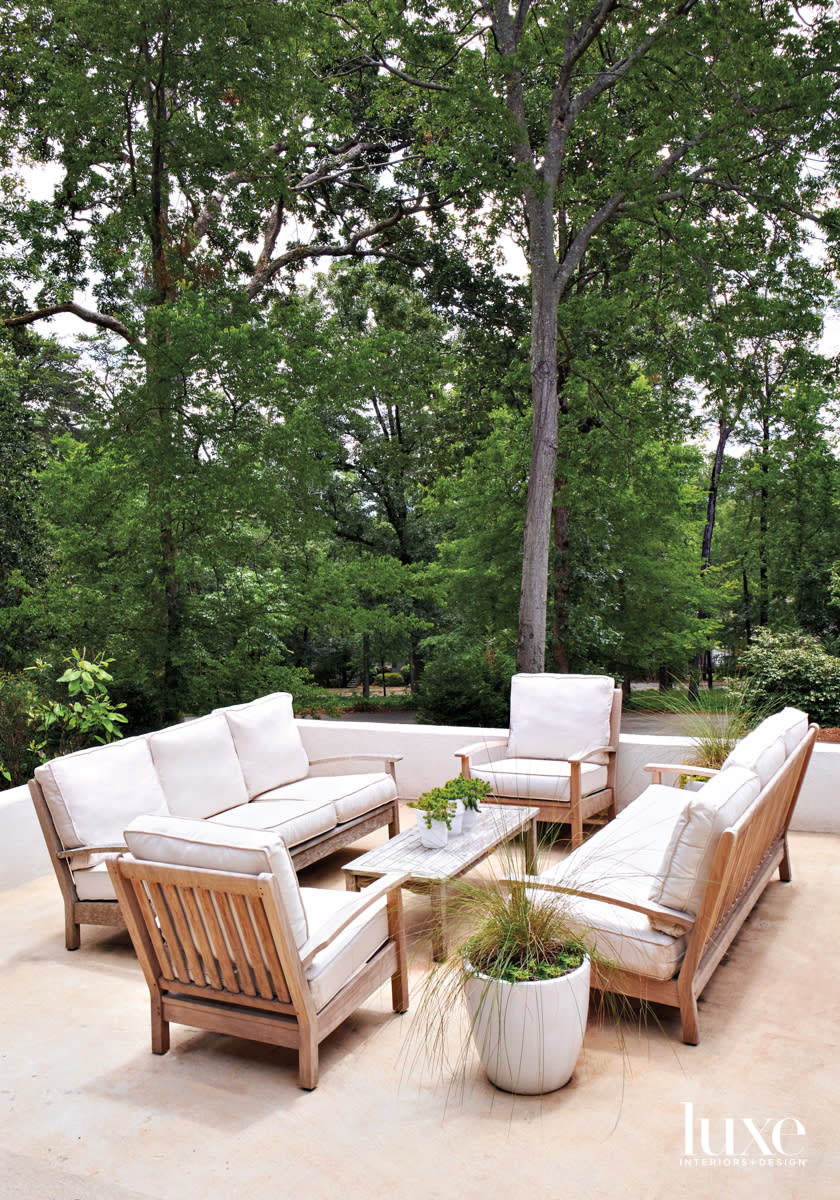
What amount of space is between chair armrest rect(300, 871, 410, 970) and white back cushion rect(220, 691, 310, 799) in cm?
177

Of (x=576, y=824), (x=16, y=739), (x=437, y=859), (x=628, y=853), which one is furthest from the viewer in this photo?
(x=16, y=739)

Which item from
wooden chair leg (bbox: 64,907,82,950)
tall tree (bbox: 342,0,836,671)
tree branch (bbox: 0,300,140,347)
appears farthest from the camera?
tree branch (bbox: 0,300,140,347)

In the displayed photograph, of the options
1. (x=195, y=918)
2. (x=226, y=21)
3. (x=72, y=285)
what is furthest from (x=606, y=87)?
(x=195, y=918)

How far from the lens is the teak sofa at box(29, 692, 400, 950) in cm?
341

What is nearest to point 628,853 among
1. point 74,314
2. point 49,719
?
point 49,719

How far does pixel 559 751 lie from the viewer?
4.89 m

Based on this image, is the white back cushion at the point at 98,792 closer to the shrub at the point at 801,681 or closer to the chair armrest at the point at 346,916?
the chair armrest at the point at 346,916

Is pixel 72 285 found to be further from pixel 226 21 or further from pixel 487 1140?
pixel 487 1140

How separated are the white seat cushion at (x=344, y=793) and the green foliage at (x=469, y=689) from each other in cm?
629

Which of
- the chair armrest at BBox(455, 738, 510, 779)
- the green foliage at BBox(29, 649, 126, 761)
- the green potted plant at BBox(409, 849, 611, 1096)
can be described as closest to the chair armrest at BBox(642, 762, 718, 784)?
the chair armrest at BBox(455, 738, 510, 779)

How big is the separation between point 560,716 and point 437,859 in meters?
1.76

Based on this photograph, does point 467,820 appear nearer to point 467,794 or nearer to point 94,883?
point 467,794

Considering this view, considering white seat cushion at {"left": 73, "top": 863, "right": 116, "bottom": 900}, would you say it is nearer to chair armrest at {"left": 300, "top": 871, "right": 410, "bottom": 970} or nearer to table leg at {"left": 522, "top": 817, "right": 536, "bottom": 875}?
chair armrest at {"left": 300, "top": 871, "right": 410, "bottom": 970}

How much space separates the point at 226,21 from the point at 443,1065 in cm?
867
